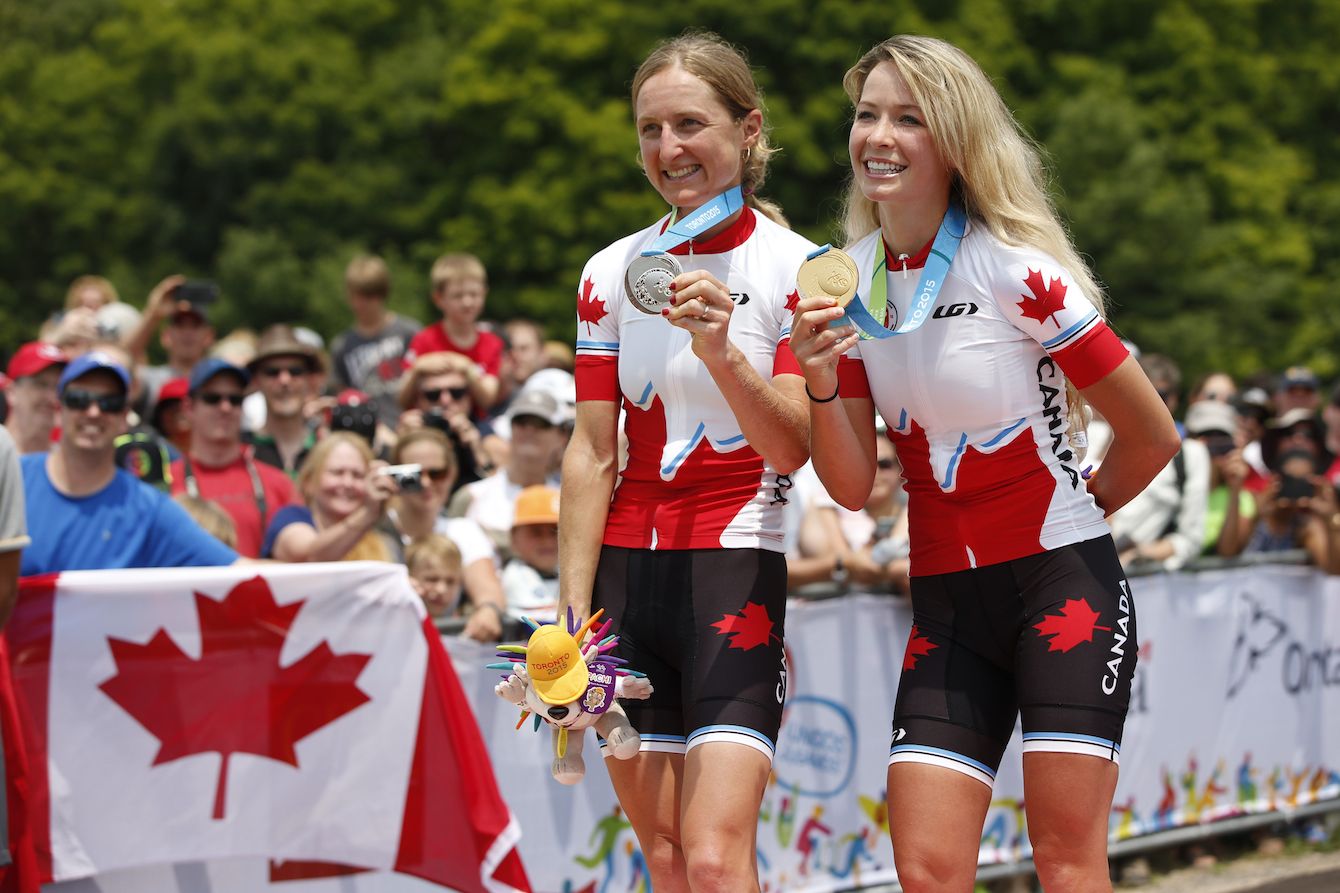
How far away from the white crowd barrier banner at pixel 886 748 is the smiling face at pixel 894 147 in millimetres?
1138

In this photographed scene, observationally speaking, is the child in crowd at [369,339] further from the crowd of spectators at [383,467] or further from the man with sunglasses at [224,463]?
the man with sunglasses at [224,463]

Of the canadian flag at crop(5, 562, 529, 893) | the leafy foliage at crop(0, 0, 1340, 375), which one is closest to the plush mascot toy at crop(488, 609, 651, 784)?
the canadian flag at crop(5, 562, 529, 893)

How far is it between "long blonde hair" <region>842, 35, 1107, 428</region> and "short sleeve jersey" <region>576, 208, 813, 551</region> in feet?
1.46

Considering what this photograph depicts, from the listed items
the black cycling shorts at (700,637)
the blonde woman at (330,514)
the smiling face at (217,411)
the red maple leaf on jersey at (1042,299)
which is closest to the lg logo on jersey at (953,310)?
the red maple leaf on jersey at (1042,299)

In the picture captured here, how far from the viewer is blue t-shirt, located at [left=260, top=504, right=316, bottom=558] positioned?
6844 millimetres

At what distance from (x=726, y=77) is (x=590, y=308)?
0.67m

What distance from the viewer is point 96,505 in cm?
606

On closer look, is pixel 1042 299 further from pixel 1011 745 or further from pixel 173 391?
pixel 173 391

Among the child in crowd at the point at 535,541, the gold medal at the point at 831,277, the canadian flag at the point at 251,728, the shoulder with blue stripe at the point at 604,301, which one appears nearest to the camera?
the gold medal at the point at 831,277

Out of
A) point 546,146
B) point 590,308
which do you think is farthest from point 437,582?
point 546,146

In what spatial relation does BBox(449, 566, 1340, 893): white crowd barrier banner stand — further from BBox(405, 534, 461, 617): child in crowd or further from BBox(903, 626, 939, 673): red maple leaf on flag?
BBox(903, 626, 939, 673): red maple leaf on flag

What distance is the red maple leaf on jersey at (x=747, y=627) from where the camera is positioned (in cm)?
417

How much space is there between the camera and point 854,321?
409 centimetres

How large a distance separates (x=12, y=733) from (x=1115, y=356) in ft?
11.5
